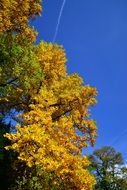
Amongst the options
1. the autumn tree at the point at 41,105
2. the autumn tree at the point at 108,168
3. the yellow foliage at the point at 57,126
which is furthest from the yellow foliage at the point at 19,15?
the autumn tree at the point at 108,168

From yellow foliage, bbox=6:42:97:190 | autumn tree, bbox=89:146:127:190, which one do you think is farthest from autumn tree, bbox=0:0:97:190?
autumn tree, bbox=89:146:127:190

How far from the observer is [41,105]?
27.3 metres

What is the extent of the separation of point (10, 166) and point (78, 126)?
6278mm

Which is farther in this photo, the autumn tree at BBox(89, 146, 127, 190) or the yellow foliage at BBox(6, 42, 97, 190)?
the autumn tree at BBox(89, 146, 127, 190)

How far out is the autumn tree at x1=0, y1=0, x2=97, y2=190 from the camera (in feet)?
77.0

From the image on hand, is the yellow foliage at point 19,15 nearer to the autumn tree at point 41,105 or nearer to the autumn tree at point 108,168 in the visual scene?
the autumn tree at point 41,105

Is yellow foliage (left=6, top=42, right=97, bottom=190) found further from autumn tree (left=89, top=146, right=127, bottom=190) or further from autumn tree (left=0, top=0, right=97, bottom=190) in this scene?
autumn tree (left=89, top=146, right=127, bottom=190)

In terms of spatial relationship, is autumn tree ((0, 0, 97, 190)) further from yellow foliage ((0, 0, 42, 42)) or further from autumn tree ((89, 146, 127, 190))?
autumn tree ((89, 146, 127, 190))

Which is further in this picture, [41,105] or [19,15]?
[41,105]

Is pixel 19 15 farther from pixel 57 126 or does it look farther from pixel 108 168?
pixel 108 168

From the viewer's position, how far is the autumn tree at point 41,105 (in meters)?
23.5

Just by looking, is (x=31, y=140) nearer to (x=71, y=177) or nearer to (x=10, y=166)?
(x=71, y=177)

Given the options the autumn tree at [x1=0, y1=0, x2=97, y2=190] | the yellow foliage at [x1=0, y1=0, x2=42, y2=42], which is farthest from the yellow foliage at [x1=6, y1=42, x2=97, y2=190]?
the yellow foliage at [x1=0, y1=0, x2=42, y2=42]

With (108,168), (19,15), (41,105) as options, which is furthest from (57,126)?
(108,168)
